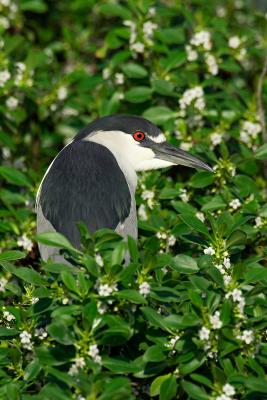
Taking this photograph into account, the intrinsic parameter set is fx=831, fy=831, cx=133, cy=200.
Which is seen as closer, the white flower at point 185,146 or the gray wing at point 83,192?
the gray wing at point 83,192

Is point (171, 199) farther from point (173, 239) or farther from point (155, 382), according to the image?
point (155, 382)

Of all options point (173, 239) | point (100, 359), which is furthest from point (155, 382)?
point (173, 239)

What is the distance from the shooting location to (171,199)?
5051mm

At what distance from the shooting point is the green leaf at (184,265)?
371 centimetres

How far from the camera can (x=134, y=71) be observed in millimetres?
5719

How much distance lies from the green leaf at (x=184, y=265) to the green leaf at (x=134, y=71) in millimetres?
2254

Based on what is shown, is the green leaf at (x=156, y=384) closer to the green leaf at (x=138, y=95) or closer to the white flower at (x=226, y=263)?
the white flower at (x=226, y=263)

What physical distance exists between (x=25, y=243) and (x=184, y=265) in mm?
1373

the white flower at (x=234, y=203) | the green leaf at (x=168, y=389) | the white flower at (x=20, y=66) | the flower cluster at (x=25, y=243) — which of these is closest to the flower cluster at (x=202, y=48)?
the white flower at (x=20, y=66)

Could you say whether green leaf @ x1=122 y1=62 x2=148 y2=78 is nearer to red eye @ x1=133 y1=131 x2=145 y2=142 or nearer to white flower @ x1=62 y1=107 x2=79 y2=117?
white flower @ x1=62 y1=107 x2=79 y2=117

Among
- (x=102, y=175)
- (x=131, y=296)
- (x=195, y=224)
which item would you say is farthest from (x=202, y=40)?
(x=131, y=296)

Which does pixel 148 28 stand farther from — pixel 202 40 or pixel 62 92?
pixel 62 92

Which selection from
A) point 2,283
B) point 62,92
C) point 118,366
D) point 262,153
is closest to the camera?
point 118,366

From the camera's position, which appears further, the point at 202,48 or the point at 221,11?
the point at 221,11
